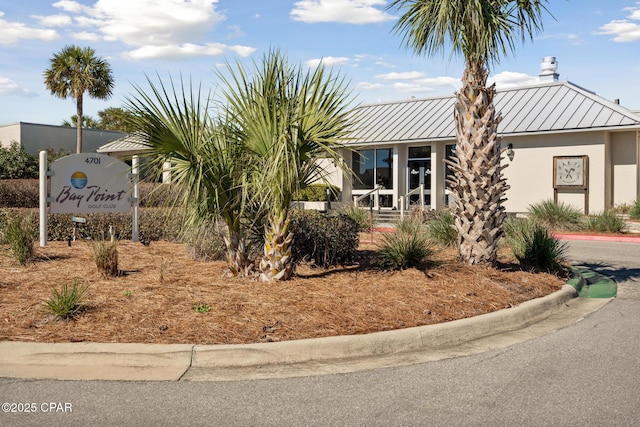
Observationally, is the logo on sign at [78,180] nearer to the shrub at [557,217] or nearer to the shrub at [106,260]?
the shrub at [106,260]

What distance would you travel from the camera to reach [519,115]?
25.6m

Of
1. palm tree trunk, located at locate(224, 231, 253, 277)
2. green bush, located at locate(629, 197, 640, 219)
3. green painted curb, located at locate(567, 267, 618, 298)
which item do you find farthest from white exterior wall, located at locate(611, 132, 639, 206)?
palm tree trunk, located at locate(224, 231, 253, 277)

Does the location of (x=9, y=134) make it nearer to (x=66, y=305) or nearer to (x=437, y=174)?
(x=437, y=174)

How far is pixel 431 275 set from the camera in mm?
8500

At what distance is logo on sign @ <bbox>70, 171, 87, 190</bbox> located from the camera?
11727 millimetres

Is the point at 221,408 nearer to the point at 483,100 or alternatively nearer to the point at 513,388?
the point at 513,388

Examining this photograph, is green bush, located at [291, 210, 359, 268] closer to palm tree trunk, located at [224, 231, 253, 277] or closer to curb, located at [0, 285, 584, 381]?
palm tree trunk, located at [224, 231, 253, 277]

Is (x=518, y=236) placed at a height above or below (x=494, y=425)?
above

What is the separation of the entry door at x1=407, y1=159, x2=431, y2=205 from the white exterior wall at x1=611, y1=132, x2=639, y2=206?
24.1ft

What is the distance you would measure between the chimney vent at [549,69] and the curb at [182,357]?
29.4 m

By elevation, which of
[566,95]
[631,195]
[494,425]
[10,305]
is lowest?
[494,425]

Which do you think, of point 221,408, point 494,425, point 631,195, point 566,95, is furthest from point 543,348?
point 566,95

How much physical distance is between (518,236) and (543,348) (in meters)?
5.29

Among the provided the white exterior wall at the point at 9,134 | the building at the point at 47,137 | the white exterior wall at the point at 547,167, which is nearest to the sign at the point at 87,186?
the white exterior wall at the point at 547,167
